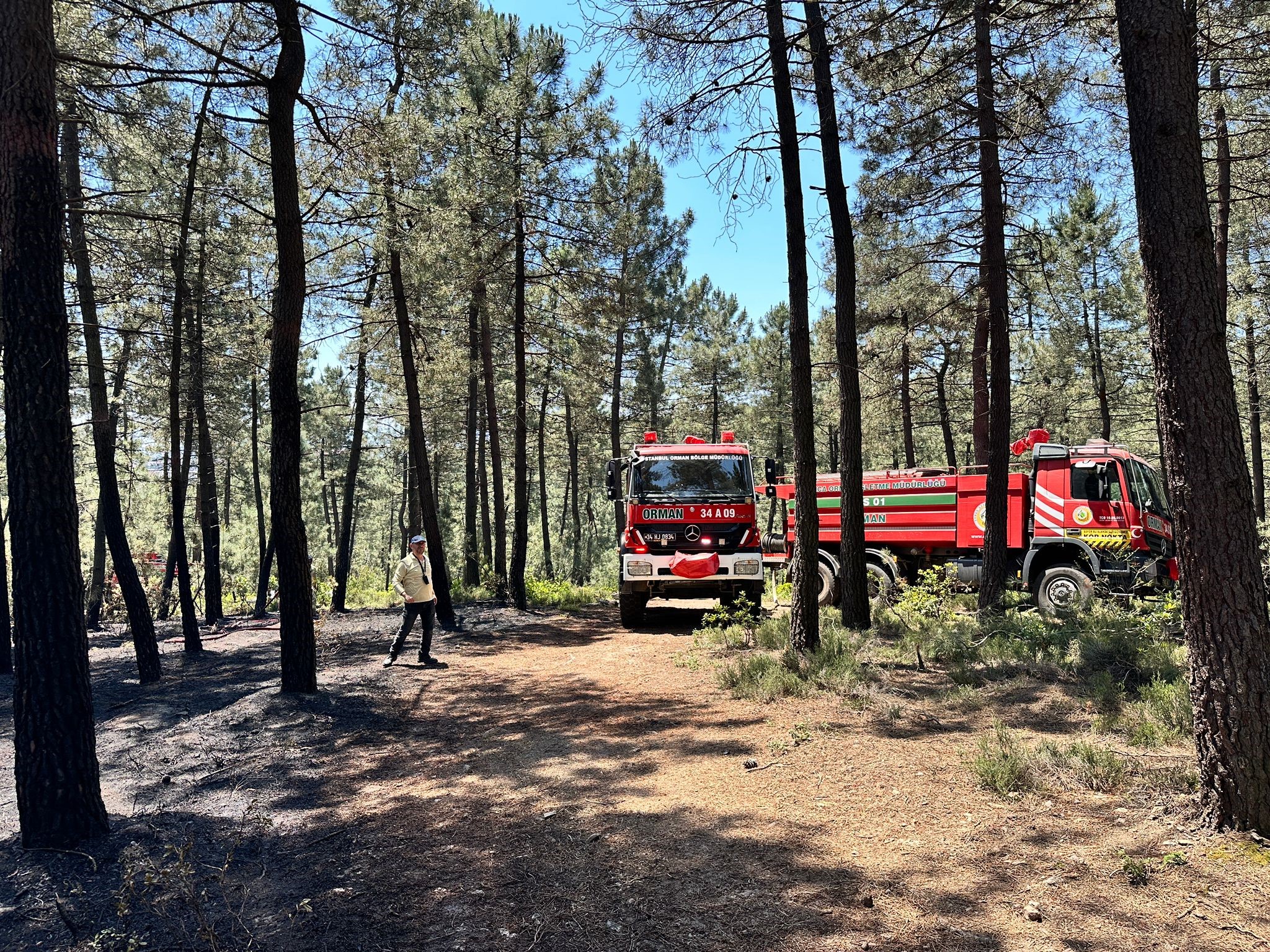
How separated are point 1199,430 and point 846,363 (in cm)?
559

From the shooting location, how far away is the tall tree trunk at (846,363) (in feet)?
30.1

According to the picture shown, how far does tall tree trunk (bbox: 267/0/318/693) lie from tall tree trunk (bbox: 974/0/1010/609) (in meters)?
8.78

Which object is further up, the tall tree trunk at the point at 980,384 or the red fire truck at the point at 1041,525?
the tall tree trunk at the point at 980,384

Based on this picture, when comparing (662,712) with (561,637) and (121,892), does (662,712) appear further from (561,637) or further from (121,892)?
(561,637)

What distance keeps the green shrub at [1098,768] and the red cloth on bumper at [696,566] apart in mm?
7687

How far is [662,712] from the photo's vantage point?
7660mm

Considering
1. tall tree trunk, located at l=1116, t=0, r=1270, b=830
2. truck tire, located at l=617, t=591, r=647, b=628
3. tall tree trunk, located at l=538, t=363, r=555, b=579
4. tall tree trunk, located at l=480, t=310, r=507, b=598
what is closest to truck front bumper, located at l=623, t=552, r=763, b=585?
truck tire, located at l=617, t=591, r=647, b=628

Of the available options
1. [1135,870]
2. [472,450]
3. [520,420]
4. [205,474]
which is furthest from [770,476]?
[205,474]

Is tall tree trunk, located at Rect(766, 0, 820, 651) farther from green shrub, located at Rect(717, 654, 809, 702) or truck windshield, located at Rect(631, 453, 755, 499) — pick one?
truck windshield, located at Rect(631, 453, 755, 499)

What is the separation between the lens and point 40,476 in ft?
15.1

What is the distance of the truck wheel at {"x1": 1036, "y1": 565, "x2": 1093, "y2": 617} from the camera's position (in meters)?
11.1

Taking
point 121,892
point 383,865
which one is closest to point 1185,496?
point 383,865

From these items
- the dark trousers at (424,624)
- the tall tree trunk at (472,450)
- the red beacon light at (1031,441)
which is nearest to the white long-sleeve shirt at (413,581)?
the dark trousers at (424,624)

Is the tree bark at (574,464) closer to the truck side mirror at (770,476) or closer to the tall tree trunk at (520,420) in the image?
the tall tree trunk at (520,420)
